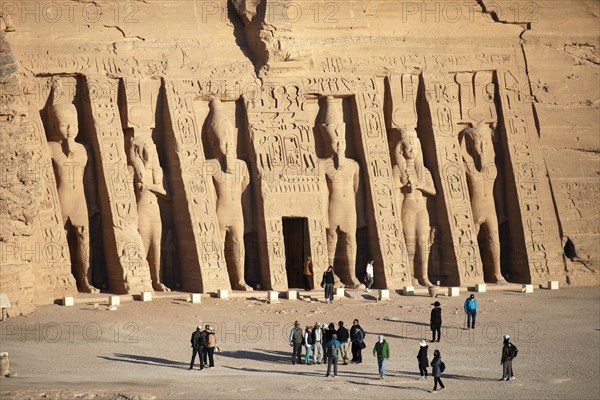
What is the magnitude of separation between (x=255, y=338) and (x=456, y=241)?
867cm

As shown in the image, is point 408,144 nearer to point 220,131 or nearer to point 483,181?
point 483,181

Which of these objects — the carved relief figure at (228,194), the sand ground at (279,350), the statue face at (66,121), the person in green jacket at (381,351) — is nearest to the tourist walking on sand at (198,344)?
the sand ground at (279,350)

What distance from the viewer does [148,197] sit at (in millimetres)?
33625

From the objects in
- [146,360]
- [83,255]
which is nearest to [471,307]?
[146,360]

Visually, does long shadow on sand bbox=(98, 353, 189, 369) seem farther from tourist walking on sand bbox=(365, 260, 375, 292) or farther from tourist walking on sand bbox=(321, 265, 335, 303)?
tourist walking on sand bbox=(365, 260, 375, 292)

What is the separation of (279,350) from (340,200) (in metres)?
7.76

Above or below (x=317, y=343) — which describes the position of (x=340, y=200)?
above

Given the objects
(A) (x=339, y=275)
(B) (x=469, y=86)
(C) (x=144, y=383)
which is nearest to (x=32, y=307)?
(C) (x=144, y=383)

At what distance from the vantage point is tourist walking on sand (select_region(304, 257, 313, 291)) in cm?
3406

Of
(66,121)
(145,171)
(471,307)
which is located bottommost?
(471,307)

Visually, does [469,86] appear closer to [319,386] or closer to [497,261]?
[497,261]

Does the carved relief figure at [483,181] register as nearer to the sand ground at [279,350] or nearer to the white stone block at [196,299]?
the sand ground at [279,350]

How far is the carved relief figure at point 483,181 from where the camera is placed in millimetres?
37156

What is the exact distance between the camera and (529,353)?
28984 mm
